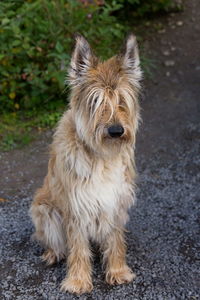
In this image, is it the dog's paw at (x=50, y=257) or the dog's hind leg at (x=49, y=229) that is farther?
the dog's paw at (x=50, y=257)

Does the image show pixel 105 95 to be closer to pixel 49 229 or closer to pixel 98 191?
pixel 98 191

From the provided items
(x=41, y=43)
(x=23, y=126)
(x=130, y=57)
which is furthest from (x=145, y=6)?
(x=130, y=57)

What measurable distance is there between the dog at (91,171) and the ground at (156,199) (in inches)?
7.9

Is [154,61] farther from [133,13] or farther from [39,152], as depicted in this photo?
[39,152]

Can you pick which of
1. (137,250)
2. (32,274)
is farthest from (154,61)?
(32,274)

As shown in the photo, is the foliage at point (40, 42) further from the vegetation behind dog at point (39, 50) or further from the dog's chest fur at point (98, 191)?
the dog's chest fur at point (98, 191)

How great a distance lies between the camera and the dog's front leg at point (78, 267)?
4.16 metres

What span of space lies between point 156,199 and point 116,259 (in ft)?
4.97

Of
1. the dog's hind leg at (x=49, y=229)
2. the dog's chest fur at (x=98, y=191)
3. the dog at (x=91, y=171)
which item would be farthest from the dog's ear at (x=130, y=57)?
the dog's hind leg at (x=49, y=229)

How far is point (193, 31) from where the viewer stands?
947 centimetres

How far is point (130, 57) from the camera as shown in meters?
3.79

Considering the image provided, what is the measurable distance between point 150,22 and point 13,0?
3390 millimetres

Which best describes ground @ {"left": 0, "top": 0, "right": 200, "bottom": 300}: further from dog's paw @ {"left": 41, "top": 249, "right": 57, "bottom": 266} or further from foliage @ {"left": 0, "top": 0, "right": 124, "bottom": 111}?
foliage @ {"left": 0, "top": 0, "right": 124, "bottom": 111}

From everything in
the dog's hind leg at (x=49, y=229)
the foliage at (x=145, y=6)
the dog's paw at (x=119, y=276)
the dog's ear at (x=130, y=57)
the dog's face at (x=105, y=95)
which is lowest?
the dog's paw at (x=119, y=276)
